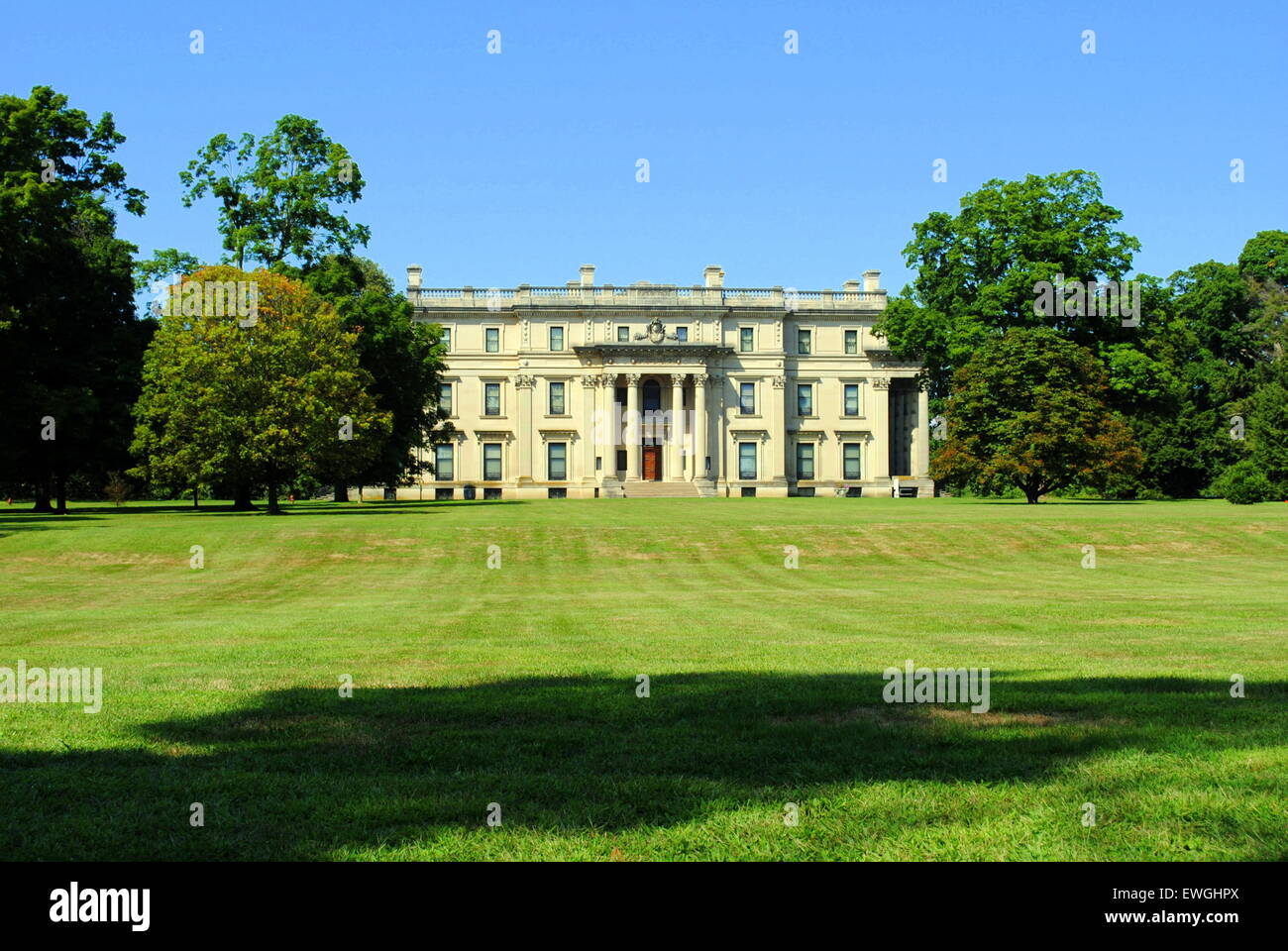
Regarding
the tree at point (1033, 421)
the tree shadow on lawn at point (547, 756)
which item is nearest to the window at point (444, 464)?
the tree at point (1033, 421)

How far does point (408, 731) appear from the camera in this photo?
8281 mm

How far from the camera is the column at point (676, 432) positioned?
9056 cm

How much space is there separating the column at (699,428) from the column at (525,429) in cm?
1399

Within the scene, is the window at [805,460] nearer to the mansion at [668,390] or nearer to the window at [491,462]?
the mansion at [668,390]

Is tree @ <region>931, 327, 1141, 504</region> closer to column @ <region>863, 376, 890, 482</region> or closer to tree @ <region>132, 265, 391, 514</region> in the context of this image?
tree @ <region>132, 265, 391, 514</region>

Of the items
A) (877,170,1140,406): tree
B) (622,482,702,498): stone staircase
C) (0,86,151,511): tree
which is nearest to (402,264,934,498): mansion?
(622,482,702,498): stone staircase

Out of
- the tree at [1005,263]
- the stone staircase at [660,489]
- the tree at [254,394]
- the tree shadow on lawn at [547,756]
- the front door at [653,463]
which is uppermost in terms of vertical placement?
the tree at [1005,263]

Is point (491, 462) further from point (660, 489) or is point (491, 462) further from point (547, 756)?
point (547, 756)

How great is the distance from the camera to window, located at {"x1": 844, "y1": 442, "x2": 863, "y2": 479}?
9638 centimetres

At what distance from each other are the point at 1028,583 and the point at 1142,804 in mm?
20718

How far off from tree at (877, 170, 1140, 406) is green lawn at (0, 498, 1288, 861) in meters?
42.3

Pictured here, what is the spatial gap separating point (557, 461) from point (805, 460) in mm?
22175
